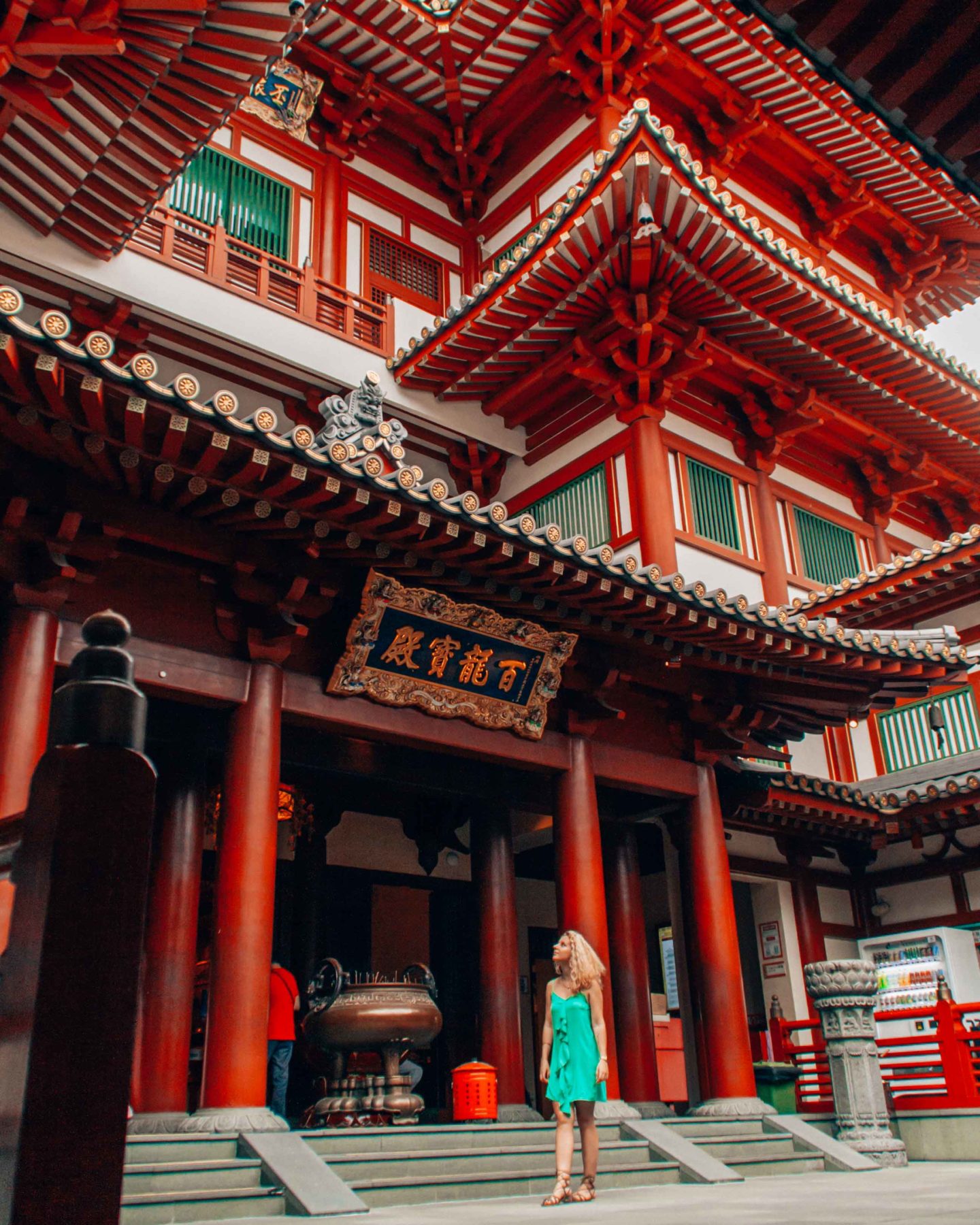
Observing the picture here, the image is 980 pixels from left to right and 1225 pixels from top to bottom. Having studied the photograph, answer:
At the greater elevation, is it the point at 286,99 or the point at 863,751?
the point at 286,99

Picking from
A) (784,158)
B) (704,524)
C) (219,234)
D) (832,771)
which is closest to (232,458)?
(219,234)

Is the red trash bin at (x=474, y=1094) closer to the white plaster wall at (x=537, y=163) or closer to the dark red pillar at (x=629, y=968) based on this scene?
the dark red pillar at (x=629, y=968)

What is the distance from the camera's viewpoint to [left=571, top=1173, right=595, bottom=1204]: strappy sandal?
234 inches

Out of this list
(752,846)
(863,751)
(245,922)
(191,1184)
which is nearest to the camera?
(191,1184)

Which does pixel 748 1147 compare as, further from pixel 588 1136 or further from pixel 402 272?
pixel 402 272

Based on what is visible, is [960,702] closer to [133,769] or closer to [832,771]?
[832,771]

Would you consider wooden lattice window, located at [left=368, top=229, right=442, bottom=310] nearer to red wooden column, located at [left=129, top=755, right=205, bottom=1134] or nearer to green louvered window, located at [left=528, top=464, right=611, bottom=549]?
green louvered window, located at [left=528, top=464, right=611, bottom=549]

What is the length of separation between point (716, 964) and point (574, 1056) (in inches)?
130

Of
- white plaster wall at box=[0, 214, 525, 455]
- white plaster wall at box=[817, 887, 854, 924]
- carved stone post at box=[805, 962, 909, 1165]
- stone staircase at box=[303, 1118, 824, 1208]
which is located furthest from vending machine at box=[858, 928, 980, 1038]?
white plaster wall at box=[0, 214, 525, 455]

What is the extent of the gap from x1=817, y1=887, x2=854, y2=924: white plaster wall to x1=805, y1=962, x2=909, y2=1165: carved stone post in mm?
3510

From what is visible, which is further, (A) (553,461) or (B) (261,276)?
(A) (553,461)

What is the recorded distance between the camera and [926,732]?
43.4ft

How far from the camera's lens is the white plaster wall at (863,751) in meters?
13.6

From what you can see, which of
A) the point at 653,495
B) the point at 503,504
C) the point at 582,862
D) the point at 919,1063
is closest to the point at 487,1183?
the point at 582,862
